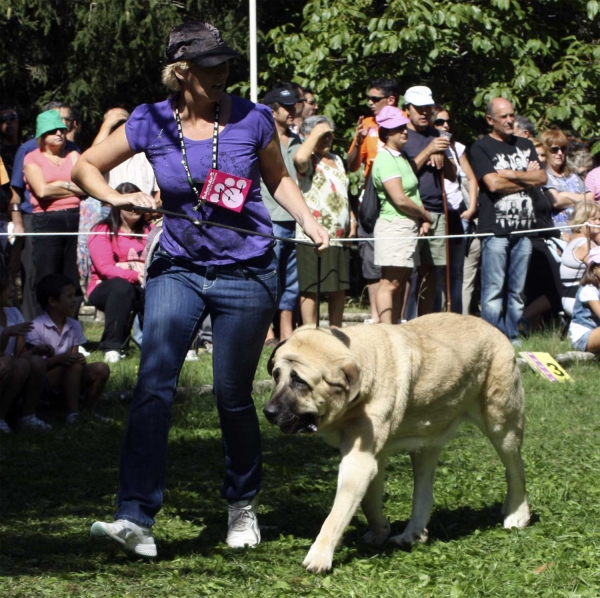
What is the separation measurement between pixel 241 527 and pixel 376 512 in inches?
25.2

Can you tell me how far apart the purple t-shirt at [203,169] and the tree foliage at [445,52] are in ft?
28.4

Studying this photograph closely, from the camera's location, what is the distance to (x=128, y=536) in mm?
4461

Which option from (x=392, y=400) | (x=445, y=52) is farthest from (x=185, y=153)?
(x=445, y=52)

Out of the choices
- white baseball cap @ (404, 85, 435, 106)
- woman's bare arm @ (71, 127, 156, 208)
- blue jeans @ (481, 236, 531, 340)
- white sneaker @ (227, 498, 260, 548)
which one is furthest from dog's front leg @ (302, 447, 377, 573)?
blue jeans @ (481, 236, 531, 340)

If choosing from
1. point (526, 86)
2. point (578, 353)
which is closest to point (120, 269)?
point (578, 353)

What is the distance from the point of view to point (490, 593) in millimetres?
4281

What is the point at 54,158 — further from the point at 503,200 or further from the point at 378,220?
the point at 503,200

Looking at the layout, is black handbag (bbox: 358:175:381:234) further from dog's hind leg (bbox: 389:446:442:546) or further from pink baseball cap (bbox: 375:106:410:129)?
dog's hind leg (bbox: 389:446:442:546)

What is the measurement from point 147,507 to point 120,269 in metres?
5.86

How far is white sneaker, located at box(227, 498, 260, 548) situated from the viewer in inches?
191

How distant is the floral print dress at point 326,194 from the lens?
9.72 metres

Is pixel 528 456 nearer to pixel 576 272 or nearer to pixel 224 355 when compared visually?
pixel 224 355

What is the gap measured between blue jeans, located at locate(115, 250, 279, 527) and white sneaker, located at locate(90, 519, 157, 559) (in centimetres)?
4

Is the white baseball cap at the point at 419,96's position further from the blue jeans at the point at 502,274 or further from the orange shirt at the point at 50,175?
the orange shirt at the point at 50,175
